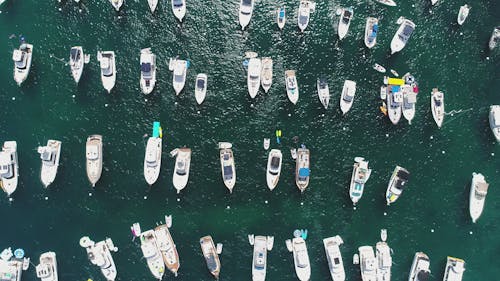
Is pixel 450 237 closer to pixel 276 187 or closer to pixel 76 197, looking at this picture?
pixel 276 187

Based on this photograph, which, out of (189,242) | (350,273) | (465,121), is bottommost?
(350,273)

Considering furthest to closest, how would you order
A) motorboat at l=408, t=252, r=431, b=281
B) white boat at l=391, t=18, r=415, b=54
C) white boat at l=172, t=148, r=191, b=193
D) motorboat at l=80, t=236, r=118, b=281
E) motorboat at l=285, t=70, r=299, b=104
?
white boat at l=391, t=18, r=415, b=54 < motorboat at l=285, t=70, r=299, b=104 < motorboat at l=408, t=252, r=431, b=281 < white boat at l=172, t=148, r=191, b=193 < motorboat at l=80, t=236, r=118, b=281

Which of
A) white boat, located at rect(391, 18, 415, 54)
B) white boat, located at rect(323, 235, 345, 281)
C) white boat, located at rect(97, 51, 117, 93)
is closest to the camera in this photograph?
white boat, located at rect(323, 235, 345, 281)

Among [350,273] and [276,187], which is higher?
[276,187]

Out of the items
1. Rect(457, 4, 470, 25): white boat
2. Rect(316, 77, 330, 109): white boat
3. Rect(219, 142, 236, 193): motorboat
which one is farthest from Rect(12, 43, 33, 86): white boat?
Rect(457, 4, 470, 25): white boat

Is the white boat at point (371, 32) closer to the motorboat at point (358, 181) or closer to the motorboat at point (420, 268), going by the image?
the motorboat at point (358, 181)

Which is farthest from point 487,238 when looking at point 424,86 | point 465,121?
point 424,86

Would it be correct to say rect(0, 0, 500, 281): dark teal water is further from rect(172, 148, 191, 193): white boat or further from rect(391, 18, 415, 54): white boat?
rect(172, 148, 191, 193): white boat
